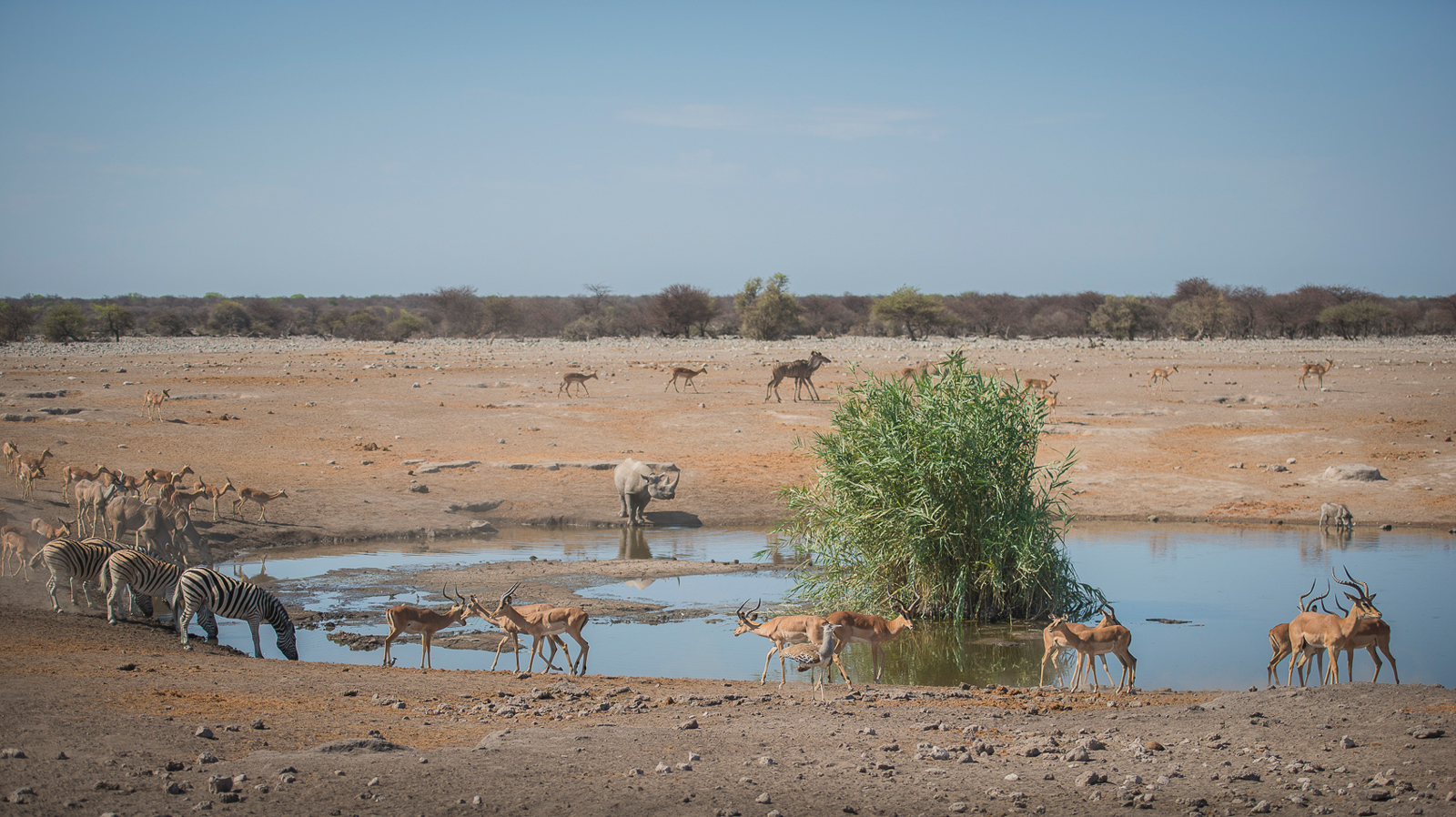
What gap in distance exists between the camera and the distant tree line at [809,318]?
6372cm

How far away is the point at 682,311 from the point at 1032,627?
59193mm

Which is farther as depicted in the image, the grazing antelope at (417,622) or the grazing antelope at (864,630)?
the grazing antelope at (417,622)

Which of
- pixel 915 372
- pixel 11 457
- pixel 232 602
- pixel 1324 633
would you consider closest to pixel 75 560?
pixel 232 602

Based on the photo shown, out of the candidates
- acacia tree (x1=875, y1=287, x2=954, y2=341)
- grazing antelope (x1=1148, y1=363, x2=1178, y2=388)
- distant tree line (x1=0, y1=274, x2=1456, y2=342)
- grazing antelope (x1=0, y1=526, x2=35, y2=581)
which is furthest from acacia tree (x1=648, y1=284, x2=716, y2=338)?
grazing antelope (x1=0, y1=526, x2=35, y2=581)

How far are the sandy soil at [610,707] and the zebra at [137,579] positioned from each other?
1.16 feet

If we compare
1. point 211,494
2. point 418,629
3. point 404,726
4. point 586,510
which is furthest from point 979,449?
point 211,494

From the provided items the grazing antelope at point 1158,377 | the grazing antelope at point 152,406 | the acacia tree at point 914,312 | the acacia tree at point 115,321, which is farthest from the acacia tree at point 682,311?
the grazing antelope at point 152,406

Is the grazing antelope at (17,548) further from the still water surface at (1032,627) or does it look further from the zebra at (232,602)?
the zebra at (232,602)

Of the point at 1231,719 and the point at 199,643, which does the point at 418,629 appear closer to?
the point at 199,643

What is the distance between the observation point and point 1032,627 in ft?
39.6

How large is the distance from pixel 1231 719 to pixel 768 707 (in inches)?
132

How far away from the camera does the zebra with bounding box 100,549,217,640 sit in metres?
10.6

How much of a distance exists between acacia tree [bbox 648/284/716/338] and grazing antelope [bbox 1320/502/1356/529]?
54.0 meters

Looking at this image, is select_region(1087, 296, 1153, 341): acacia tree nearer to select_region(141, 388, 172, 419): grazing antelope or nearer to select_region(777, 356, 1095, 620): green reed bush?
select_region(141, 388, 172, 419): grazing antelope
